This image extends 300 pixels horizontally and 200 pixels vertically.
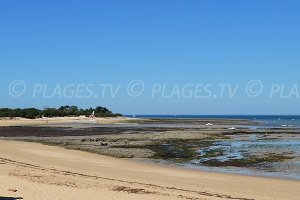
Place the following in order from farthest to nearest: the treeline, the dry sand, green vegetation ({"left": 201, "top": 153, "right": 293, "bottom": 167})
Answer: the treeline < green vegetation ({"left": 201, "top": 153, "right": 293, "bottom": 167}) < the dry sand

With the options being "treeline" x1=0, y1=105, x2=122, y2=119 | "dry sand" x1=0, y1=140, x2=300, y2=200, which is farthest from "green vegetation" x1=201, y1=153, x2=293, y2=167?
"treeline" x1=0, y1=105, x2=122, y2=119

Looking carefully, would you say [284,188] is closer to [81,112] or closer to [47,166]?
[47,166]

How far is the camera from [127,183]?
18.2 m

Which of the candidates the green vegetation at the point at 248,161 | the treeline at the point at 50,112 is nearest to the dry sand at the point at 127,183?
the green vegetation at the point at 248,161

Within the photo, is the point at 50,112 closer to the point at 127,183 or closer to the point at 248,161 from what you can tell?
the point at 248,161

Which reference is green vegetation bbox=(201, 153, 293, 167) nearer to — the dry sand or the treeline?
the dry sand

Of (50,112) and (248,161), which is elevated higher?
(50,112)

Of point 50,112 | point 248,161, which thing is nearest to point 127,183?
point 248,161

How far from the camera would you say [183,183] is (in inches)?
736

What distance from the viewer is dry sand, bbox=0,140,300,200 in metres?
15.1

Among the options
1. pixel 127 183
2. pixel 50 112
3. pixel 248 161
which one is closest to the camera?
pixel 127 183

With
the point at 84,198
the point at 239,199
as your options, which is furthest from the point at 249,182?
the point at 84,198

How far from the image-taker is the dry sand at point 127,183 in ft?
49.4

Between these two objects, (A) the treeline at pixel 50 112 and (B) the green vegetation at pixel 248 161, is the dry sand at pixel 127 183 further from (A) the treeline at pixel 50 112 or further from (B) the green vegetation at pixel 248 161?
(A) the treeline at pixel 50 112
